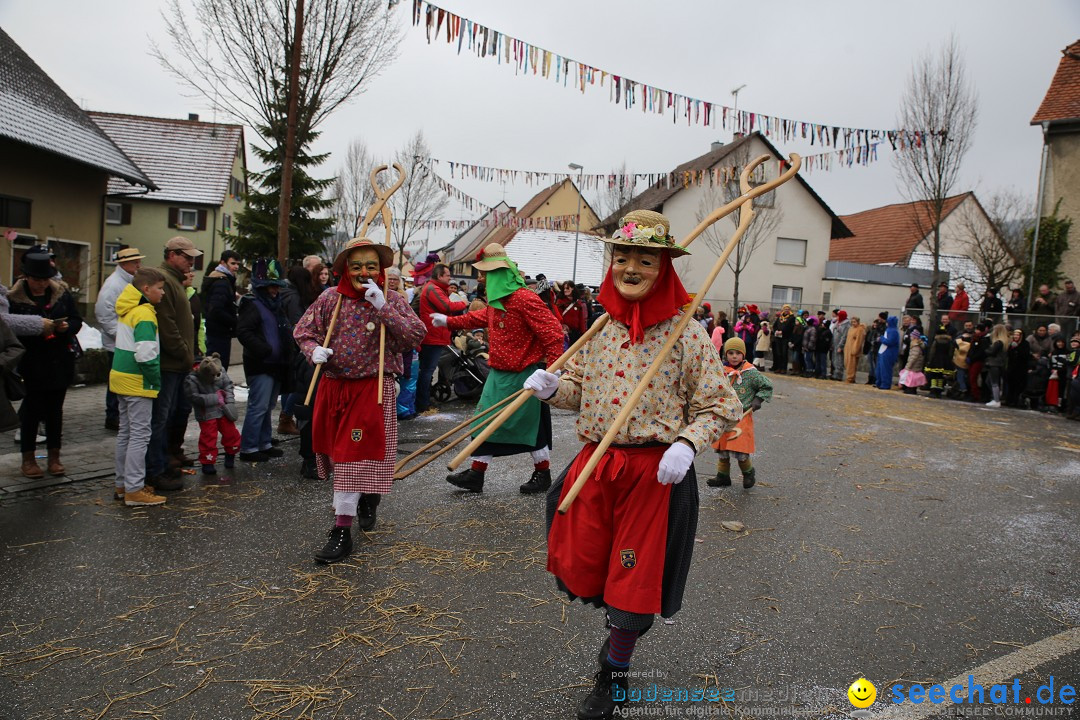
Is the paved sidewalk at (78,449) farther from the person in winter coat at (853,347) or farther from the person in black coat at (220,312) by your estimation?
the person in winter coat at (853,347)

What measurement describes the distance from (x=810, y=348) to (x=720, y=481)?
1326cm

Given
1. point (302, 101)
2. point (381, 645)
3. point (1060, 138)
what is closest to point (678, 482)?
point (381, 645)

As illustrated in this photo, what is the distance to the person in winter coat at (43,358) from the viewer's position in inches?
227

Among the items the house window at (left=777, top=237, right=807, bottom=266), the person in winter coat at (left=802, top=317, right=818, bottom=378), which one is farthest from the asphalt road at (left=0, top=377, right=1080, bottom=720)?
the house window at (left=777, top=237, right=807, bottom=266)

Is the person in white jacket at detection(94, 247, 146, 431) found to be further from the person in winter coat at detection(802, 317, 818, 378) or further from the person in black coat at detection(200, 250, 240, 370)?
the person in winter coat at detection(802, 317, 818, 378)

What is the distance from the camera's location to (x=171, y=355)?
18.8ft

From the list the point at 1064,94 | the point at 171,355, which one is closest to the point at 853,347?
the point at 1064,94

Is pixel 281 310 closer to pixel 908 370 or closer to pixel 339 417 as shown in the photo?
pixel 339 417

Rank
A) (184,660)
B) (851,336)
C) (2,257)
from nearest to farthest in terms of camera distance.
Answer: (184,660)
(2,257)
(851,336)

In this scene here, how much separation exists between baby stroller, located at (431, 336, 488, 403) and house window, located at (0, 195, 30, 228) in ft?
37.7

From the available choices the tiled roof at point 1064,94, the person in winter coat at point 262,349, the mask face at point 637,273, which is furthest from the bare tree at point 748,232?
the mask face at point 637,273

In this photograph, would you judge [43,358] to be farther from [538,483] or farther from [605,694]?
[605,694]

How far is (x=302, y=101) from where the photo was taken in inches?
490

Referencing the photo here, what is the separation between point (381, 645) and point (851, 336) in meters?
17.2
